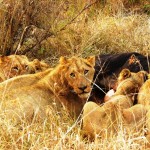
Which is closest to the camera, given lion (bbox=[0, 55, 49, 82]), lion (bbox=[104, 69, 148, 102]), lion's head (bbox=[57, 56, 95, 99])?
lion's head (bbox=[57, 56, 95, 99])

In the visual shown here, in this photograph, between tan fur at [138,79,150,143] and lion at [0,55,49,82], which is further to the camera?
lion at [0,55,49,82]

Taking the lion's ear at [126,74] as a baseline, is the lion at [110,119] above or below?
below

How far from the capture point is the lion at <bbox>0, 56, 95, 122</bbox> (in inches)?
189

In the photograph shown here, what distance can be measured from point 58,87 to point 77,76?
23 centimetres

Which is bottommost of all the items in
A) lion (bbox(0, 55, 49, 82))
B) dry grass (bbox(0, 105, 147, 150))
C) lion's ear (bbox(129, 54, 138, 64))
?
Answer: dry grass (bbox(0, 105, 147, 150))

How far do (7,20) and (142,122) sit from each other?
3483 millimetres

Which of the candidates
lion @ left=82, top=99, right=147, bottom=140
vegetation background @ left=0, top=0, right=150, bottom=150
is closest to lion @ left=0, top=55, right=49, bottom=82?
vegetation background @ left=0, top=0, right=150, bottom=150

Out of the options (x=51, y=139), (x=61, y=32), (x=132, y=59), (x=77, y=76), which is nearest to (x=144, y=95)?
(x=77, y=76)

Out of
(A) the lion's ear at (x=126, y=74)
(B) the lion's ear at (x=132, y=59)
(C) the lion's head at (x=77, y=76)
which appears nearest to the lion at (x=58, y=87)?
(C) the lion's head at (x=77, y=76)

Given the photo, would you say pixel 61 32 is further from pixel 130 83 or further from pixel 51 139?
pixel 51 139

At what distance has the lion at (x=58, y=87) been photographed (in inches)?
189

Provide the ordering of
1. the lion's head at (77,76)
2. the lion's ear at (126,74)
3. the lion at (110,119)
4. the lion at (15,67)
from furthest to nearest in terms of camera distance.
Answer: the lion at (15,67), the lion's ear at (126,74), the lion's head at (77,76), the lion at (110,119)

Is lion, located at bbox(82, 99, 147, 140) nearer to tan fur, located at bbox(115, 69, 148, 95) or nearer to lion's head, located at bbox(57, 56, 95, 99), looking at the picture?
lion's head, located at bbox(57, 56, 95, 99)

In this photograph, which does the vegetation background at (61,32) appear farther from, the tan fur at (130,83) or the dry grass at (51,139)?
the tan fur at (130,83)
